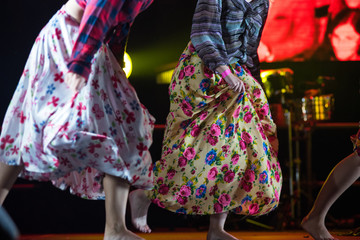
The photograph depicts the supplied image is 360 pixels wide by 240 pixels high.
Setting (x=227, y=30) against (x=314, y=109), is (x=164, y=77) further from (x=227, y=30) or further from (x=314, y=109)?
(x=227, y=30)

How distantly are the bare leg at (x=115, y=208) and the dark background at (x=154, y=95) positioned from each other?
85.5 inches

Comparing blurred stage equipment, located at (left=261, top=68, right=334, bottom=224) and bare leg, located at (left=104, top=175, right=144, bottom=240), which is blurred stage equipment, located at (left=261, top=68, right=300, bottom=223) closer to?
blurred stage equipment, located at (left=261, top=68, right=334, bottom=224)

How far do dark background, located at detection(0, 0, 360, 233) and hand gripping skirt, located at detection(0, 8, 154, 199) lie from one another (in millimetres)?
2085

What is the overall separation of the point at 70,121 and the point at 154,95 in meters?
2.96

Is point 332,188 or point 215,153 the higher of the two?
point 215,153

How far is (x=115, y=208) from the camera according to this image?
1957mm

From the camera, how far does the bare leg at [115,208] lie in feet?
6.38

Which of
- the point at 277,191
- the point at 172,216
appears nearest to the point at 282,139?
the point at 172,216

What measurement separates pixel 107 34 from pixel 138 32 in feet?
9.04

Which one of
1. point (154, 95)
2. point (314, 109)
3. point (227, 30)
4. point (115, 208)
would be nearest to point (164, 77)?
point (154, 95)

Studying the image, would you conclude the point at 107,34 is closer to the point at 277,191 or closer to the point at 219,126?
the point at 219,126

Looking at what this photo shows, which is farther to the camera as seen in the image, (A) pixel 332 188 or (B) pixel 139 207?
(B) pixel 139 207

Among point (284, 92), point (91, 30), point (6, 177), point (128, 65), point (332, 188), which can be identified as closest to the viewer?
point (91, 30)

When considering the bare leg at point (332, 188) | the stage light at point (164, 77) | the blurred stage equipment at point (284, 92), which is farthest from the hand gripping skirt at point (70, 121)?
the stage light at point (164, 77)
